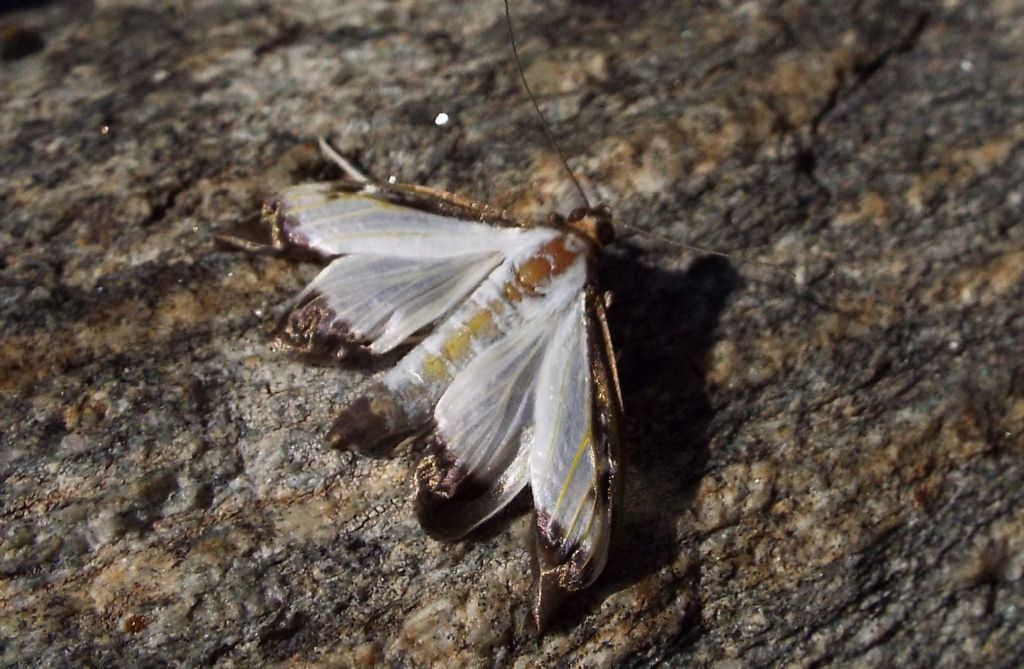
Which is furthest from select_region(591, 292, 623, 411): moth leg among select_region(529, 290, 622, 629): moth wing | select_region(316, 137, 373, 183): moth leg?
select_region(316, 137, 373, 183): moth leg

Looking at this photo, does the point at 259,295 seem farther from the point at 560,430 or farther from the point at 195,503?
the point at 560,430

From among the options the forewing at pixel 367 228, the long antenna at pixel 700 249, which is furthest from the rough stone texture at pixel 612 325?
the forewing at pixel 367 228

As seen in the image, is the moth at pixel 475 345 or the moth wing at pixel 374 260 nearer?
the moth at pixel 475 345

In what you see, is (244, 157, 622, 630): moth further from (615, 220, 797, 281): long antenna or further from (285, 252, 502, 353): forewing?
(615, 220, 797, 281): long antenna

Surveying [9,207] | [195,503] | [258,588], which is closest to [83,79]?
[9,207]

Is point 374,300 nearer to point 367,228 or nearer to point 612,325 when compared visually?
point 367,228

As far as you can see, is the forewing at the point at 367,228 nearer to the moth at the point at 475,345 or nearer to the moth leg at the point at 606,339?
the moth at the point at 475,345
